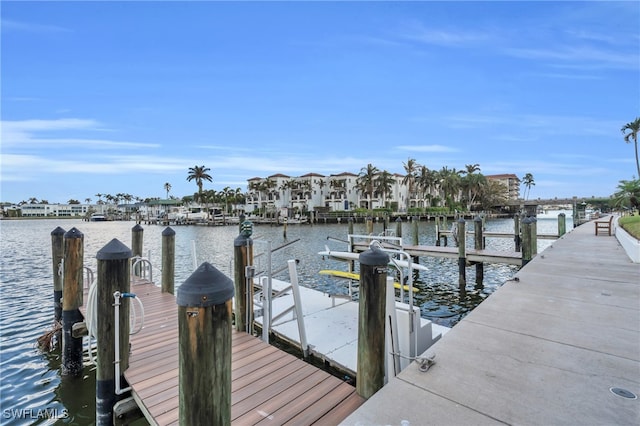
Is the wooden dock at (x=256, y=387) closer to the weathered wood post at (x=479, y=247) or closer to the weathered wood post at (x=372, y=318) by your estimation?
the weathered wood post at (x=372, y=318)

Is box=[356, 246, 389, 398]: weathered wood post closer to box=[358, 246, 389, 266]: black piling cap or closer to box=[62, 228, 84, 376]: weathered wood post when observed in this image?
box=[358, 246, 389, 266]: black piling cap

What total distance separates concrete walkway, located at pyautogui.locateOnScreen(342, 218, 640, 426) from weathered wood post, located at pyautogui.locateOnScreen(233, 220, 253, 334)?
2960 millimetres

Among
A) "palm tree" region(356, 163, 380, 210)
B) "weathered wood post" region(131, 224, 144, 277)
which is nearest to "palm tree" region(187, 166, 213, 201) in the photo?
"palm tree" region(356, 163, 380, 210)

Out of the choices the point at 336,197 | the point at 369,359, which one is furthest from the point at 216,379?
the point at 336,197

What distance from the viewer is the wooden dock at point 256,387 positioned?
3189 millimetres

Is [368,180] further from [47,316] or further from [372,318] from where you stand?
[372,318]

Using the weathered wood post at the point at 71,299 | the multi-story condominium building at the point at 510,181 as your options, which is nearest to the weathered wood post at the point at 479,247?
the weathered wood post at the point at 71,299

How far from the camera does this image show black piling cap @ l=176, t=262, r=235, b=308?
7.10ft

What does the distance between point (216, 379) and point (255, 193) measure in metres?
97.9

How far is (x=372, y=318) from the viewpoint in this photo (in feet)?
11.0

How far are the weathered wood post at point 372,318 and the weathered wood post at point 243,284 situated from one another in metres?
2.60

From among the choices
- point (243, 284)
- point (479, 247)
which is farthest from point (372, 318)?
point (479, 247)

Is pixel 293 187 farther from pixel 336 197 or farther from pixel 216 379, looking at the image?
pixel 216 379

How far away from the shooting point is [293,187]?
86938 millimetres
